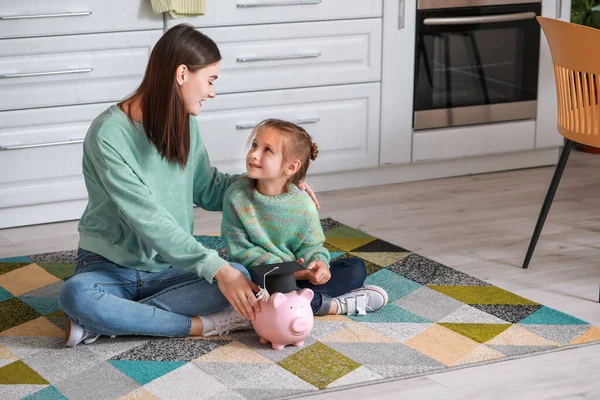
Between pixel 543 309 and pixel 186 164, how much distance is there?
0.93 m

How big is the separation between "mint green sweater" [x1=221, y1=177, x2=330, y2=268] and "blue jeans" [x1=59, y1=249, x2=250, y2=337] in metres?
0.08

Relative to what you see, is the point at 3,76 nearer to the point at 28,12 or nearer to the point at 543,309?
the point at 28,12

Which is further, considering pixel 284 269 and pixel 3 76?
pixel 3 76

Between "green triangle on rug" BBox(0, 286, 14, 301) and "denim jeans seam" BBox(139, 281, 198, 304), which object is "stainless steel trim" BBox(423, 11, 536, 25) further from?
"green triangle on rug" BBox(0, 286, 14, 301)

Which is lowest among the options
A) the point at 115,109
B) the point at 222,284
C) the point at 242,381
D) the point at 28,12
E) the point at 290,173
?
the point at 242,381

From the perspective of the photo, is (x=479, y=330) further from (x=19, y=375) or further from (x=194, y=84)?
(x=19, y=375)

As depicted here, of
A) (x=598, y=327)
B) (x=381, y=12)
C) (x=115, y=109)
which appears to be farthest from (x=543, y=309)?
(x=381, y=12)

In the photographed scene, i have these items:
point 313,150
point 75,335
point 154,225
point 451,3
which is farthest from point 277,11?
point 75,335

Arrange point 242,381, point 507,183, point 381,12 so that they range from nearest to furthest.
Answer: point 242,381
point 381,12
point 507,183

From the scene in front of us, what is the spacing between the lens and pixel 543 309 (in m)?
2.37

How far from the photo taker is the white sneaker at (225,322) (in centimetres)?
219

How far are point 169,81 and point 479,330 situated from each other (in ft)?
2.95

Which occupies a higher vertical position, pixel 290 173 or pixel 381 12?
pixel 381 12

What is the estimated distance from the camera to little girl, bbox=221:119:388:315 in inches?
88.0
